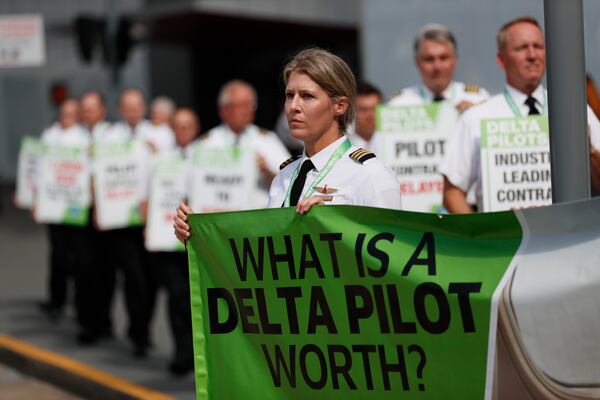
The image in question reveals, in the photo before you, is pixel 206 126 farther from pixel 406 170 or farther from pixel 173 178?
pixel 406 170

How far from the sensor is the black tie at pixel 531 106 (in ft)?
18.6

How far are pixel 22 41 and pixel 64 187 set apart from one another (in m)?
3.98

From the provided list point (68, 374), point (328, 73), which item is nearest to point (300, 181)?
point (328, 73)

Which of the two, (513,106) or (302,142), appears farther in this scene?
(302,142)

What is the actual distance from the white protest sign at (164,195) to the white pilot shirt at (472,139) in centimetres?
332

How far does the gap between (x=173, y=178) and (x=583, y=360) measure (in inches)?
220

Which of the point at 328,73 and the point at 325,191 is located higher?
the point at 328,73

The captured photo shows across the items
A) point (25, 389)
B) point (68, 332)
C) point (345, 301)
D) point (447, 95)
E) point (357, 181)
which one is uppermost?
point (447, 95)

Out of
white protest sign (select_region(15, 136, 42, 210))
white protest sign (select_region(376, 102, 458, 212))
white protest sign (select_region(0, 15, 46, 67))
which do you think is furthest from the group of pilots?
white protest sign (select_region(0, 15, 46, 67))

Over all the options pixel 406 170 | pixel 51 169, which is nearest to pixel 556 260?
pixel 406 170

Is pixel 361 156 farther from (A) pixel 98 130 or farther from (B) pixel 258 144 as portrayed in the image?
(A) pixel 98 130

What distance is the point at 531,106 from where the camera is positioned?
568 centimetres

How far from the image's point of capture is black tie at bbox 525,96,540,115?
5668mm

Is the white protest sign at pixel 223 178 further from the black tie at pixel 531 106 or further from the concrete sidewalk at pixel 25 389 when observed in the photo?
the black tie at pixel 531 106
